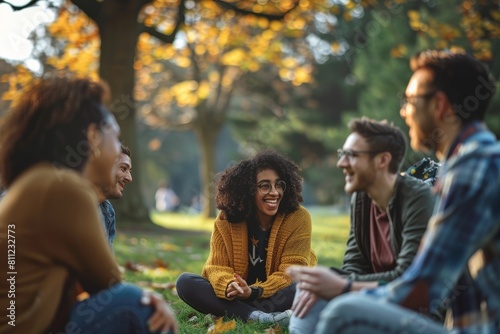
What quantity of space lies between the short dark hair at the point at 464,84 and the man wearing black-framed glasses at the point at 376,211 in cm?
98

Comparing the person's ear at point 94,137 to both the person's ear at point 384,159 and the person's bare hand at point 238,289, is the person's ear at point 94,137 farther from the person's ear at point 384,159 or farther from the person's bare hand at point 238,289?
the person's bare hand at point 238,289

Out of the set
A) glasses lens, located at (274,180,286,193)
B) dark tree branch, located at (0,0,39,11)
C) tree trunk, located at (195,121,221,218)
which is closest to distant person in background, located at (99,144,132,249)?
glasses lens, located at (274,180,286,193)

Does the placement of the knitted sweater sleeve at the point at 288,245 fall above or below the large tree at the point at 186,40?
above

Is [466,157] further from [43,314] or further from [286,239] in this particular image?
[286,239]

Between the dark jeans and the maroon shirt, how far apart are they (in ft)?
4.31

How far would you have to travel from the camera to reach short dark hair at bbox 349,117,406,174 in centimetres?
377

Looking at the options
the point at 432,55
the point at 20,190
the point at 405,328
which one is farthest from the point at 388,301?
Result: the point at 20,190

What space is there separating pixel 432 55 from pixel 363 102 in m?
18.6

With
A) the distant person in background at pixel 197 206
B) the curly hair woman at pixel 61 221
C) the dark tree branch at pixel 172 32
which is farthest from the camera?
the distant person in background at pixel 197 206

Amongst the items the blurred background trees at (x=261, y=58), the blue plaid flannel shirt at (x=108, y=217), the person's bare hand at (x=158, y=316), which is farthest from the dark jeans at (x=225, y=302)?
the blurred background trees at (x=261, y=58)

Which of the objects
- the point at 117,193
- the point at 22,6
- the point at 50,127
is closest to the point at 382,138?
the point at 50,127

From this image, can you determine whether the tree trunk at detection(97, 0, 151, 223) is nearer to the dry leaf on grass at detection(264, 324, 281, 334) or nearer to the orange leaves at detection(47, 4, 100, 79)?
the orange leaves at detection(47, 4, 100, 79)

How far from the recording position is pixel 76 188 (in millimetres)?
2580

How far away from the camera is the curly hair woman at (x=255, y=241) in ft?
16.9
